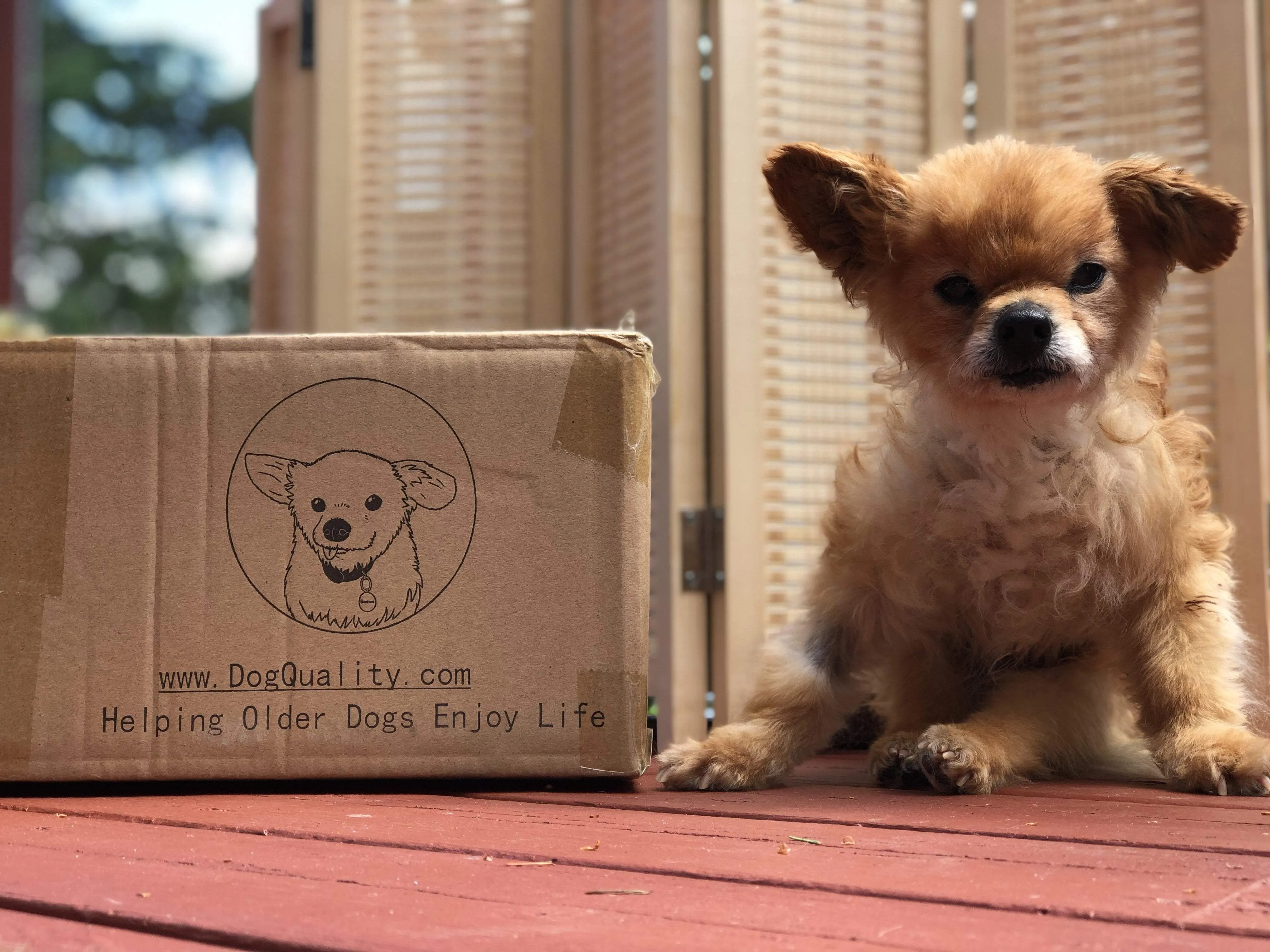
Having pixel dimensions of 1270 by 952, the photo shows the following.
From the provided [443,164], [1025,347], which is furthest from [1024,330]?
[443,164]

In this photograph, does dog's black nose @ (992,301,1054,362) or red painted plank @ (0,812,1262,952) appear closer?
red painted plank @ (0,812,1262,952)

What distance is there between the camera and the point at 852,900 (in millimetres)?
1055

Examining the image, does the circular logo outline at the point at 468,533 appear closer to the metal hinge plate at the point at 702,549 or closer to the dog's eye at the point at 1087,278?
the dog's eye at the point at 1087,278

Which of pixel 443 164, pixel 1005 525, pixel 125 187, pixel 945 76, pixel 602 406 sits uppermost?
pixel 125 187

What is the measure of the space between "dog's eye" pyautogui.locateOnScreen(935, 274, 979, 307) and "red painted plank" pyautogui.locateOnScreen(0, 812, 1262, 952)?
944 mm

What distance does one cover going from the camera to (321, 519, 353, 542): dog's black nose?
1.68 metres

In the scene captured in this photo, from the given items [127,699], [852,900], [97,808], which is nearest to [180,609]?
[127,699]

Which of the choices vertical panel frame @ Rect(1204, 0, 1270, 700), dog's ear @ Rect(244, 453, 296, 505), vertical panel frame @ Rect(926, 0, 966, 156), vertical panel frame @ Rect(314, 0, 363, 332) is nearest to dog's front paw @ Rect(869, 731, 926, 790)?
dog's ear @ Rect(244, 453, 296, 505)

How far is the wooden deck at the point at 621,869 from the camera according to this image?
3.12 ft

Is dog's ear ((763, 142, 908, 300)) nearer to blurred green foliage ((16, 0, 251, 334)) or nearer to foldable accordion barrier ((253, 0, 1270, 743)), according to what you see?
foldable accordion barrier ((253, 0, 1270, 743))

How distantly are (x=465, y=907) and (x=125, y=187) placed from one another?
1319cm

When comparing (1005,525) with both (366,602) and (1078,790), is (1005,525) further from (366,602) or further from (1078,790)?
(366,602)

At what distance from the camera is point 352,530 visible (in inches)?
66.0

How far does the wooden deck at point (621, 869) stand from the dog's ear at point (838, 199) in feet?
2.66
